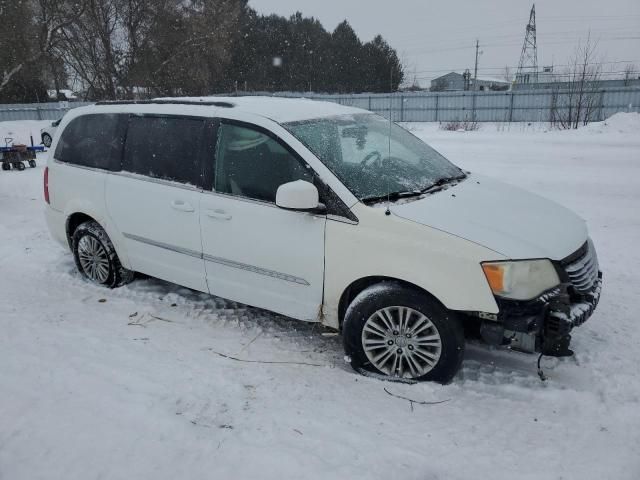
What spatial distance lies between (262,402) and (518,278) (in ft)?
5.67

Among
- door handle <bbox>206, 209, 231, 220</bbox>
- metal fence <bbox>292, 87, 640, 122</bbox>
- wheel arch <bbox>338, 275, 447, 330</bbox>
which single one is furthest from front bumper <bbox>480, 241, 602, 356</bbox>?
metal fence <bbox>292, 87, 640, 122</bbox>

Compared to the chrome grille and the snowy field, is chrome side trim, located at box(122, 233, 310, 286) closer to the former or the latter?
the snowy field

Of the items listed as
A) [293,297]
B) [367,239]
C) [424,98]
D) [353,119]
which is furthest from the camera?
[424,98]

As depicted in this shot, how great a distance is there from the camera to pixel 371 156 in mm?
3863

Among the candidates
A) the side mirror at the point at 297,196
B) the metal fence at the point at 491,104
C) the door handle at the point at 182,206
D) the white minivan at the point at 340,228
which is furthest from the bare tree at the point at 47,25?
the side mirror at the point at 297,196

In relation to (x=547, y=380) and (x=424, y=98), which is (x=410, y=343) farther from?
(x=424, y=98)

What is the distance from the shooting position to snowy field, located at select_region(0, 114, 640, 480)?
258cm

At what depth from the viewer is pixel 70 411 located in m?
2.97

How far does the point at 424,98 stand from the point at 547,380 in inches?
1140

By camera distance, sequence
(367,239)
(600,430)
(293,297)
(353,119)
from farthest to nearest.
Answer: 1. (353,119)
2. (293,297)
3. (367,239)
4. (600,430)

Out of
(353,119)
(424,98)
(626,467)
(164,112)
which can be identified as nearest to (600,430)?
(626,467)

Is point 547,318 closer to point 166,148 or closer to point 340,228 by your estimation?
point 340,228

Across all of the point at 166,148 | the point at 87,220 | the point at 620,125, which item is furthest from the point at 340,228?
the point at 620,125

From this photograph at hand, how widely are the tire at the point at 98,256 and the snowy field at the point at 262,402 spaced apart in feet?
0.50
